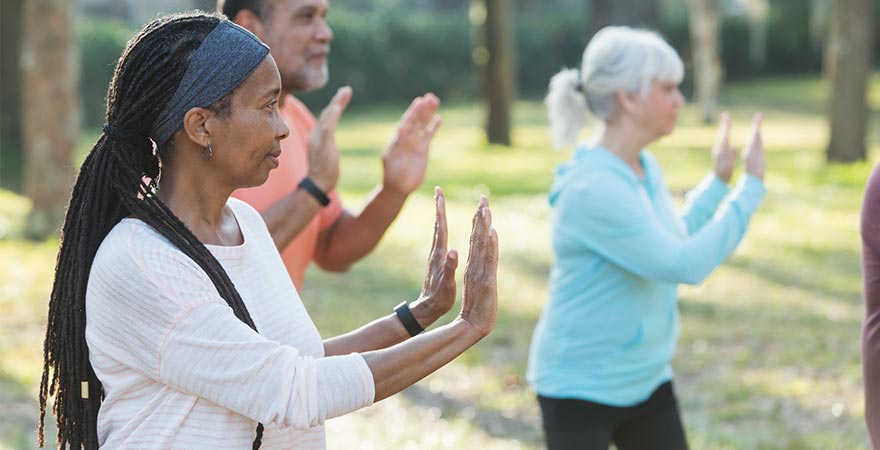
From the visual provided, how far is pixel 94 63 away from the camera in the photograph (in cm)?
2755

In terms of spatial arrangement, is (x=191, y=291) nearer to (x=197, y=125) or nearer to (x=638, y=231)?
(x=197, y=125)

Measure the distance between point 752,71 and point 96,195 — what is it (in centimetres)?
3497

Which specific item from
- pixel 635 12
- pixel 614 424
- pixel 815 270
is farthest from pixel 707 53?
pixel 614 424

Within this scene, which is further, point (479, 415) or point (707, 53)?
point (707, 53)

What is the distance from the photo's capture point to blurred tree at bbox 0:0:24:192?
1819 centimetres

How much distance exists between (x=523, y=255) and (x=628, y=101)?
6.61 metres

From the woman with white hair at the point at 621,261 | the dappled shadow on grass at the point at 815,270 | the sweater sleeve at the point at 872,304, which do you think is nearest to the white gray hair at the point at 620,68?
the woman with white hair at the point at 621,261

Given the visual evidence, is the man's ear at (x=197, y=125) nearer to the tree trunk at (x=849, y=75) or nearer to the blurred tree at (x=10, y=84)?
the tree trunk at (x=849, y=75)

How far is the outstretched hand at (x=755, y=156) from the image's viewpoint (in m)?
4.02

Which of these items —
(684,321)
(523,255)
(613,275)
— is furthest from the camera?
(523,255)

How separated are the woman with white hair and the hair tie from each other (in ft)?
5.98

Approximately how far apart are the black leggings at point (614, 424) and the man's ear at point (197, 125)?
6.16 ft

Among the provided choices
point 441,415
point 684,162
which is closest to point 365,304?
point 441,415

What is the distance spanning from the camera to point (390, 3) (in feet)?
184
